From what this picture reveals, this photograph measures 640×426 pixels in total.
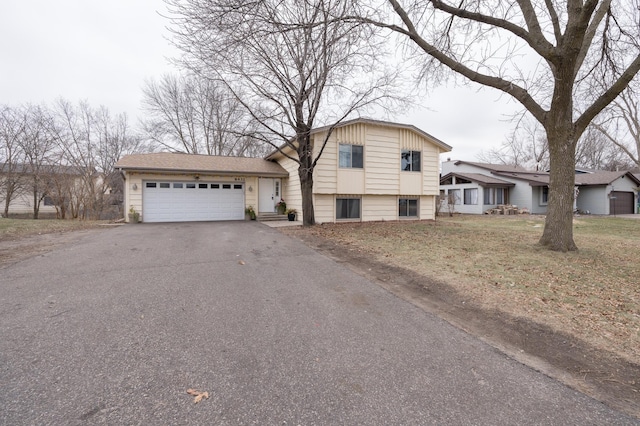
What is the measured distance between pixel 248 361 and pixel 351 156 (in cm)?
1198

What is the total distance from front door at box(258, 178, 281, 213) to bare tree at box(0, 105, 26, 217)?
16.1 m

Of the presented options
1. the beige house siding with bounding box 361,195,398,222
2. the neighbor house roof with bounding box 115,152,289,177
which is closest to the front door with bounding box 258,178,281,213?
the neighbor house roof with bounding box 115,152,289,177

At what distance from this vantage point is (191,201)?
14102 millimetres

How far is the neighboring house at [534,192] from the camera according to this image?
21.8 m

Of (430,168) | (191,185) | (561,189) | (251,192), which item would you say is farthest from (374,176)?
(191,185)

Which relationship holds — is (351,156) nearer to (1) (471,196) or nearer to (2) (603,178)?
(1) (471,196)

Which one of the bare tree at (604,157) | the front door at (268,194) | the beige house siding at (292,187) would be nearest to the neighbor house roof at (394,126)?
the beige house siding at (292,187)

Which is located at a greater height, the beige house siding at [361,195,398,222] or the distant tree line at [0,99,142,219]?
the distant tree line at [0,99,142,219]

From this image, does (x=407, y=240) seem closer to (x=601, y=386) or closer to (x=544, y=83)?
(x=544, y=83)

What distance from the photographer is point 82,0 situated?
5.94 meters

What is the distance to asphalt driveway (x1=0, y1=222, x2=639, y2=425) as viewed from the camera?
5.80 feet

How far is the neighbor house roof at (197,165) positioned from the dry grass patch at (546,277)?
7966 millimetres

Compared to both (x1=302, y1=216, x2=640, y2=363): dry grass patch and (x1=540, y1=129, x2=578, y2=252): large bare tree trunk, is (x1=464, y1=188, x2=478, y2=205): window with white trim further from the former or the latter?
(x1=540, y1=129, x2=578, y2=252): large bare tree trunk

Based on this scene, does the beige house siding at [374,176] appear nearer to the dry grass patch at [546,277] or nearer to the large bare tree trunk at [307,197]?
the large bare tree trunk at [307,197]
